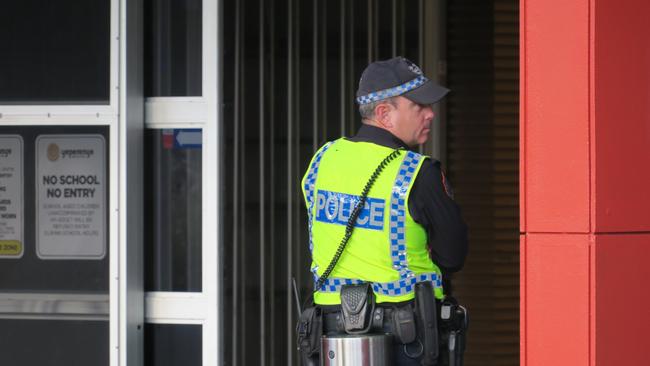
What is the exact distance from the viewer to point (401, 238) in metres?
4.12

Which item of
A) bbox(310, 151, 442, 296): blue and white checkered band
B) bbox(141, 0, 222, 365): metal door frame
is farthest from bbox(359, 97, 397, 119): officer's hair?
bbox(141, 0, 222, 365): metal door frame

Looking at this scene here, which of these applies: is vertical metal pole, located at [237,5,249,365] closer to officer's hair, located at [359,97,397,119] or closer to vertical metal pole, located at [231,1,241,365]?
vertical metal pole, located at [231,1,241,365]

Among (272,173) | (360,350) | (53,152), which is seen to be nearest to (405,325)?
(360,350)

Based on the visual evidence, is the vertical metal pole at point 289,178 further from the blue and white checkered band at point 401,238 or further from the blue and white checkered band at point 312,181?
the blue and white checkered band at point 401,238

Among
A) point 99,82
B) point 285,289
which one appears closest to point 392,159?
point 99,82

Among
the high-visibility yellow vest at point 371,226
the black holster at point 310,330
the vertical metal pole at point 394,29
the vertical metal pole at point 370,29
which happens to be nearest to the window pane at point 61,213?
the black holster at point 310,330

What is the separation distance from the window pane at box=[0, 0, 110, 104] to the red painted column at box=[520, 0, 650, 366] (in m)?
2.45

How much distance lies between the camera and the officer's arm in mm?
4102

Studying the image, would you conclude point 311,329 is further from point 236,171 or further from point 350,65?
point 350,65

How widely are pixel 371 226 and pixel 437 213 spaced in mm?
240

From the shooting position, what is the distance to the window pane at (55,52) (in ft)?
18.2

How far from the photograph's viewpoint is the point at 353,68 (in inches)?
274

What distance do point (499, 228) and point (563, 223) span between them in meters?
4.11

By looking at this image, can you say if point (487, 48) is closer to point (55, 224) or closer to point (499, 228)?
point (499, 228)
